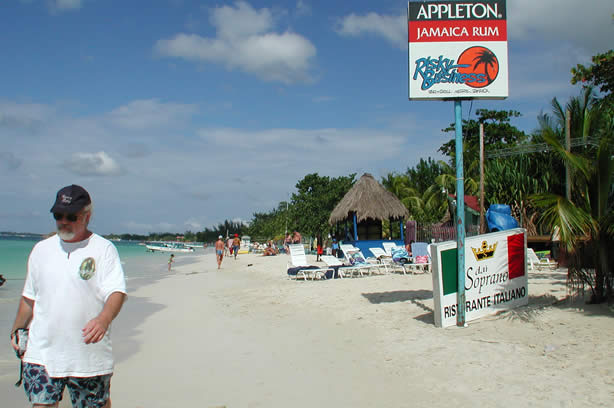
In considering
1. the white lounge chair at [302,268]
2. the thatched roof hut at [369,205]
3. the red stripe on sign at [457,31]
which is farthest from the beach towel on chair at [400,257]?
the red stripe on sign at [457,31]

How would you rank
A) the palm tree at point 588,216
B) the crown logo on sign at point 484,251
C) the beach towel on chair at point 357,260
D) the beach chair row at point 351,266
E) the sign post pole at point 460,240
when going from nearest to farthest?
the palm tree at point 588,216
the sign post pole at point 460,240
the crown logo on sign at point 484,251
the beach chair row at point 351,266
the beach towel on chair at point 357,260

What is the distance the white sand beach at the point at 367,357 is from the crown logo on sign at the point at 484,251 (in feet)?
2.79

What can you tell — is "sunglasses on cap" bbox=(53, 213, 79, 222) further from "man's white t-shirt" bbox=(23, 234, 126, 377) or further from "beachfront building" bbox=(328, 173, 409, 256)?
"beachfront building" bbox=(328, 173, 409, 256)

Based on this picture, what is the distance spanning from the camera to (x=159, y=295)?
1311 cm

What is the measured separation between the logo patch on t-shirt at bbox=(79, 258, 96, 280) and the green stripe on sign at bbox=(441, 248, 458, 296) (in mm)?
5024

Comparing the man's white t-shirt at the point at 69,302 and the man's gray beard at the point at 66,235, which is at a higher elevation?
the man's gray beard at the point at 66,235

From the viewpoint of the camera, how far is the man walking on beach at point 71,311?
2607mm

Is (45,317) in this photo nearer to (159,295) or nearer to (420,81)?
(420,81)

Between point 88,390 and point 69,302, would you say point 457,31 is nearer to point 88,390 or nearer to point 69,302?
point 69,302

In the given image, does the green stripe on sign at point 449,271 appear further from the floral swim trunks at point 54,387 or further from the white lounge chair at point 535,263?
the white lounge chair at point 535,263

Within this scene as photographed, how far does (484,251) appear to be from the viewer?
7078 millimetres

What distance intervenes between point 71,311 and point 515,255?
6.47m

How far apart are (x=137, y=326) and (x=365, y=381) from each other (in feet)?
15.9

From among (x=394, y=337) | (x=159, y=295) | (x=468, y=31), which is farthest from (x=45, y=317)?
(x=159, y=295)
